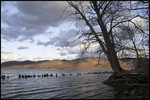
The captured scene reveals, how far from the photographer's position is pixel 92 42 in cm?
3312

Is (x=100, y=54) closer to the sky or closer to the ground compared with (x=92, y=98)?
closer to the sky

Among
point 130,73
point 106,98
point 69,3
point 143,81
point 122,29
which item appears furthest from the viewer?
point 69,3

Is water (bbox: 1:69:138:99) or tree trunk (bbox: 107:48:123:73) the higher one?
tree trunk (bbox: 107:48:123:73)

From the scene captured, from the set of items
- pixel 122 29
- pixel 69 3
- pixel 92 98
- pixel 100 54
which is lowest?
pixel 92 98

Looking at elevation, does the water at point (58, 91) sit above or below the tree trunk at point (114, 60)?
below

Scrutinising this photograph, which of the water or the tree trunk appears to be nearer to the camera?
the water

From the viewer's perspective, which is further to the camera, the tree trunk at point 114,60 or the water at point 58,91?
the tree trunk at point 114,60

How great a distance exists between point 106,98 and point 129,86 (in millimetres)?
8011

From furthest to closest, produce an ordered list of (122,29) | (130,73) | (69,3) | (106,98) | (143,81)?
(69,3) < (122,29) < (130,73) < (143,81) < (106,98)

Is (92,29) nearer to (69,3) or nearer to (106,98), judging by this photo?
(69,3)

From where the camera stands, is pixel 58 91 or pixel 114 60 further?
pixel 114 60

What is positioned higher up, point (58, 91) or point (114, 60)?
point (114, 60)

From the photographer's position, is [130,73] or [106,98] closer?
[106,98]

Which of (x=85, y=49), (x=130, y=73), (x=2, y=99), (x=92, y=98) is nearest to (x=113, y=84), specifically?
(x=130, y=73)
